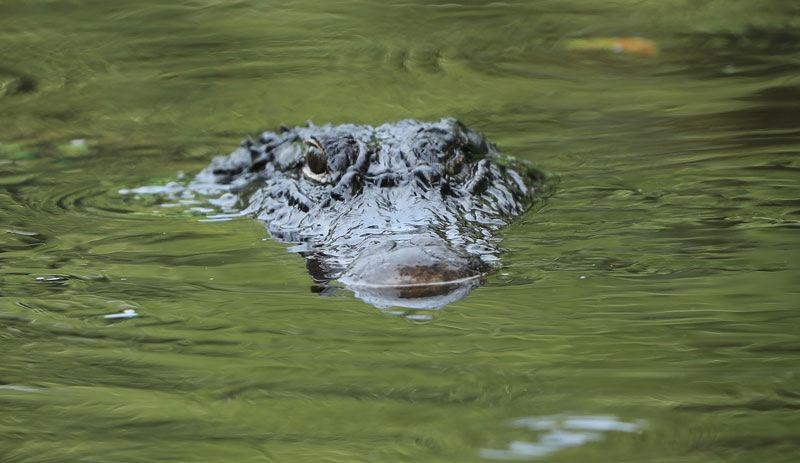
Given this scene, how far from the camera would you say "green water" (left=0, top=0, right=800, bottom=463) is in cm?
216

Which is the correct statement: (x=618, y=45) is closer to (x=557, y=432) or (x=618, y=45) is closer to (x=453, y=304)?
(x=453, y=304)

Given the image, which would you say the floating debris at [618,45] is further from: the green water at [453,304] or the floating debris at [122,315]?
the floating debris at [122,315]

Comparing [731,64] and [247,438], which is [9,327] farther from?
[731,64]

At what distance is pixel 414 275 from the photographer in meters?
3.12

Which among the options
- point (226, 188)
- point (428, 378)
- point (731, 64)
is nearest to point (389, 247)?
point (428, 378)

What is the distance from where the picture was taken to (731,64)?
26.5 feet

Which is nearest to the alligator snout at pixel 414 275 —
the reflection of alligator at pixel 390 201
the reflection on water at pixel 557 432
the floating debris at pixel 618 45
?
the reflection of alligator at pixel 390 201

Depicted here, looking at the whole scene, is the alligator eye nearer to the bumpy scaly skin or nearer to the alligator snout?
the bumpy scaly skin

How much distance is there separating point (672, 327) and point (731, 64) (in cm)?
600

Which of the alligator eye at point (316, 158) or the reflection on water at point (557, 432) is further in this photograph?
the alligator eye at point (316, 158)

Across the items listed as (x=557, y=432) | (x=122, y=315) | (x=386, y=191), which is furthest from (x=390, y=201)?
(x=557, y=432)

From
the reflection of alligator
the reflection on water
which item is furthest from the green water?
the reflection of alligator

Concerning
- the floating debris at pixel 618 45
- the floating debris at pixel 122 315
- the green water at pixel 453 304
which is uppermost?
the floating debris at pixel 618 45

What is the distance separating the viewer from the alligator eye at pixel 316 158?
504 cm
